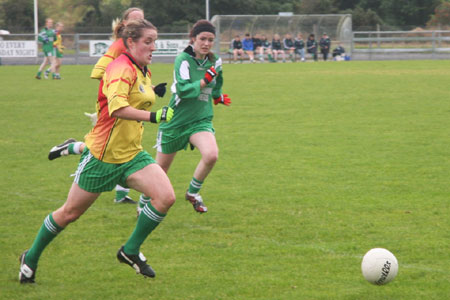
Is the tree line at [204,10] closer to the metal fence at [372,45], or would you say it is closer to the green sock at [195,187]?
the metal fence at [372,45]

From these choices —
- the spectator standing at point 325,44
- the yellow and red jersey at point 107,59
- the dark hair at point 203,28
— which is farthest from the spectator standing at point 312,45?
the yellow and red jersey at point 107,59

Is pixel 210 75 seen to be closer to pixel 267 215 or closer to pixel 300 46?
pixel 267 215

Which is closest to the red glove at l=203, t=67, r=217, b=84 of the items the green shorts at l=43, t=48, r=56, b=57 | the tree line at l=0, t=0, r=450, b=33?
the green shorts at l=43, t=48, r=56, b=57

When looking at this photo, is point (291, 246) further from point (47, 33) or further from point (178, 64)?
point (47, 33)

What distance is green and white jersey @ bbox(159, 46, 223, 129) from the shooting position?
7191mm

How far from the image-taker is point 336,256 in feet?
18.8

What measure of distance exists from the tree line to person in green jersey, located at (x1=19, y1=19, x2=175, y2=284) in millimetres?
57018

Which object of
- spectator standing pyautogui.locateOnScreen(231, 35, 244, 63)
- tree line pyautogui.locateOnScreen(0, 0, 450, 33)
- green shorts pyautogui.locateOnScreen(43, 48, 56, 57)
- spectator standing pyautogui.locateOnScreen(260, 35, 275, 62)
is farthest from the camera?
tree line pyautogui.locateOnScreen(0, 0, 450, 33)

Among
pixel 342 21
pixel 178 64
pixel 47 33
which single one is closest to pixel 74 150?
pixel 178 64

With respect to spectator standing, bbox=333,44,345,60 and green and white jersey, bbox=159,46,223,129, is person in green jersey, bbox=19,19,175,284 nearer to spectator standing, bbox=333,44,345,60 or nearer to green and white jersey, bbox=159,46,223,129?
green and white jersey, bbox=159,46,223,129

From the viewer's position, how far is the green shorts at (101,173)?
500 centimetres

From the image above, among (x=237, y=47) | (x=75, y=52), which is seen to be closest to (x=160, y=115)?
(x=237, y=47)

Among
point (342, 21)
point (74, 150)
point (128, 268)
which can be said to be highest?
point (342, 21)

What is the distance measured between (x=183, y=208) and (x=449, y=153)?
5043mm
